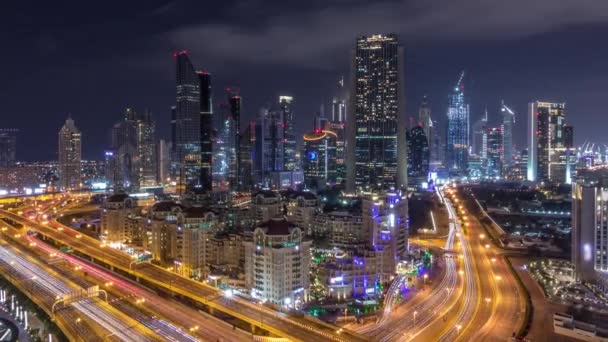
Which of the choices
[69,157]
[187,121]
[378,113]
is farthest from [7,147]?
[378,113]

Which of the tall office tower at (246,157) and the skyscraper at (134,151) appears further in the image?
the skyscraper at (134,151)

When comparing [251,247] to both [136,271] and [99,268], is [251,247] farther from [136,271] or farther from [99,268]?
[99,268]

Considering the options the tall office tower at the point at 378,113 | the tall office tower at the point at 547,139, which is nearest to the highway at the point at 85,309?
the tall office tower at the point at 378,113

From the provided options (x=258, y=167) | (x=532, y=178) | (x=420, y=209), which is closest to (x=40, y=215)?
(x=258, y=167)

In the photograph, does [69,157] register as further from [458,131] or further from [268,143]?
[458,131]

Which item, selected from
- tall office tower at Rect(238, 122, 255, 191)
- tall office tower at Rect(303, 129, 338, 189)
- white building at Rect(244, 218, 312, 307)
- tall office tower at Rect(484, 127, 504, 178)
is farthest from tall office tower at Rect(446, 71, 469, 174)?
white building at Rect(244, 218, 312, 307)

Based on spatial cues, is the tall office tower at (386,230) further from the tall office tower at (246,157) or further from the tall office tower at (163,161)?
the tall office tower at (163,161)
